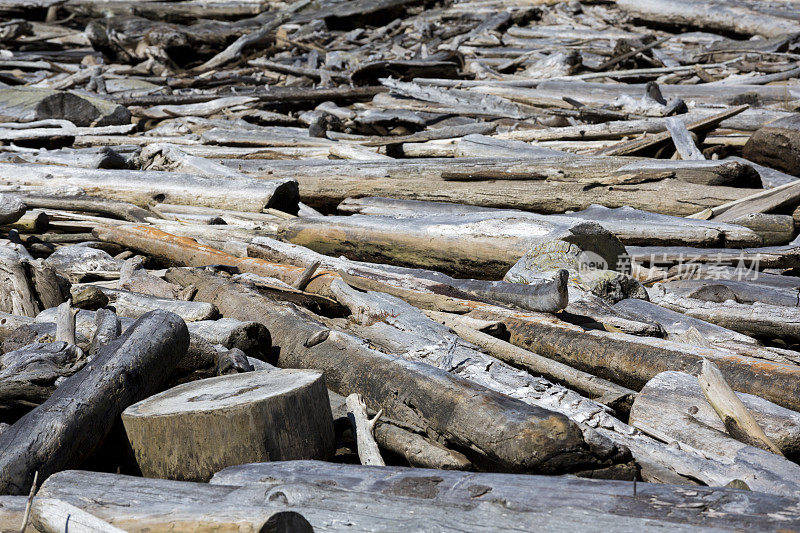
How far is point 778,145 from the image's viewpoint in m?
5.92

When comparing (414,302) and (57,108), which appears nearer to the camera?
(414,302)

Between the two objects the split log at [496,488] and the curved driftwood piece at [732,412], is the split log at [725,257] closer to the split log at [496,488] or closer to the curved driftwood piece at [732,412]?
the curved driftwood piece at [732,412]

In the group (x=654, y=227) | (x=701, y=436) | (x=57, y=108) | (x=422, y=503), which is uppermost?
(x=57, y=108)

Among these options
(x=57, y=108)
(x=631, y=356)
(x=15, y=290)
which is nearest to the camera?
(x=631, y=356)

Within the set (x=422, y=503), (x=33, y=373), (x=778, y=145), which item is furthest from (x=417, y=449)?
(x=778, y=145)

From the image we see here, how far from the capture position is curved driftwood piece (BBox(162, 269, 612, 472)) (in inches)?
88.9

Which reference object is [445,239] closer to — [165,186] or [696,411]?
[696,411]

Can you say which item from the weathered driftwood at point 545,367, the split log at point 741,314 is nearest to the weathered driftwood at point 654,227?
the split log at point 741,314

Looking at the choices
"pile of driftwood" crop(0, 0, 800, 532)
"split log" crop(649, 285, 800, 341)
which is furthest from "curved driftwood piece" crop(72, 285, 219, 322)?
"split log" crop(649, 285, 800, 341)

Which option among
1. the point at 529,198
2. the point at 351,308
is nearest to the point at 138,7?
the point at 529,198

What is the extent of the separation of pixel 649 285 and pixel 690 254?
0.46 meters

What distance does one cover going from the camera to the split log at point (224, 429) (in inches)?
93.0

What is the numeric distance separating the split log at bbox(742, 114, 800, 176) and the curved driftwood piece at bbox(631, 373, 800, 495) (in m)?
3.96

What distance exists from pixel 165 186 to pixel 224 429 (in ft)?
15.2
